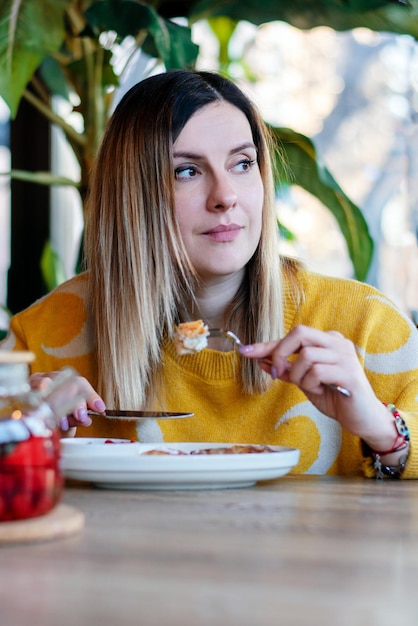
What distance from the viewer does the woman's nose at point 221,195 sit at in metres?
1.61

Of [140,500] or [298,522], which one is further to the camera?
[140,500]

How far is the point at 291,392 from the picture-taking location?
166cm

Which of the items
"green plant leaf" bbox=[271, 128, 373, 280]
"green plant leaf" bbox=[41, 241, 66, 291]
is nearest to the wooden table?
"green plant leaf" bbox=[271, 128, 373, 280]

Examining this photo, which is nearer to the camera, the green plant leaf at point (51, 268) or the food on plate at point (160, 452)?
the food on plate at point (160, 452)

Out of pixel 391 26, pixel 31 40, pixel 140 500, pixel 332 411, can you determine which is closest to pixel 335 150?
pixel 391 26

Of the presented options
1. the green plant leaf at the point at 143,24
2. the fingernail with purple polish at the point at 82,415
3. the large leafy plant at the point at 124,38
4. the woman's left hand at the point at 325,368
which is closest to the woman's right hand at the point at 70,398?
the fingernail with purple polish at the point at 82,415

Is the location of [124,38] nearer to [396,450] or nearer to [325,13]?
[325,13]

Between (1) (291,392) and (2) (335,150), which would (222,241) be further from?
(2) (335,150)

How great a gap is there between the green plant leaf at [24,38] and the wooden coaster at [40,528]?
1.54m

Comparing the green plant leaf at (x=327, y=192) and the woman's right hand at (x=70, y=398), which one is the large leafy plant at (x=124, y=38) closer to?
the green plant leaf at (x=327, y=192)

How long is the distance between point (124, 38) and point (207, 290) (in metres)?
0.99

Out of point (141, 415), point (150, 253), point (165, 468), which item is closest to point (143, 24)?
point (150, 253)

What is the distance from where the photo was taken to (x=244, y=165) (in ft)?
5.61

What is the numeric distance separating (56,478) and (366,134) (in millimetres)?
2382
